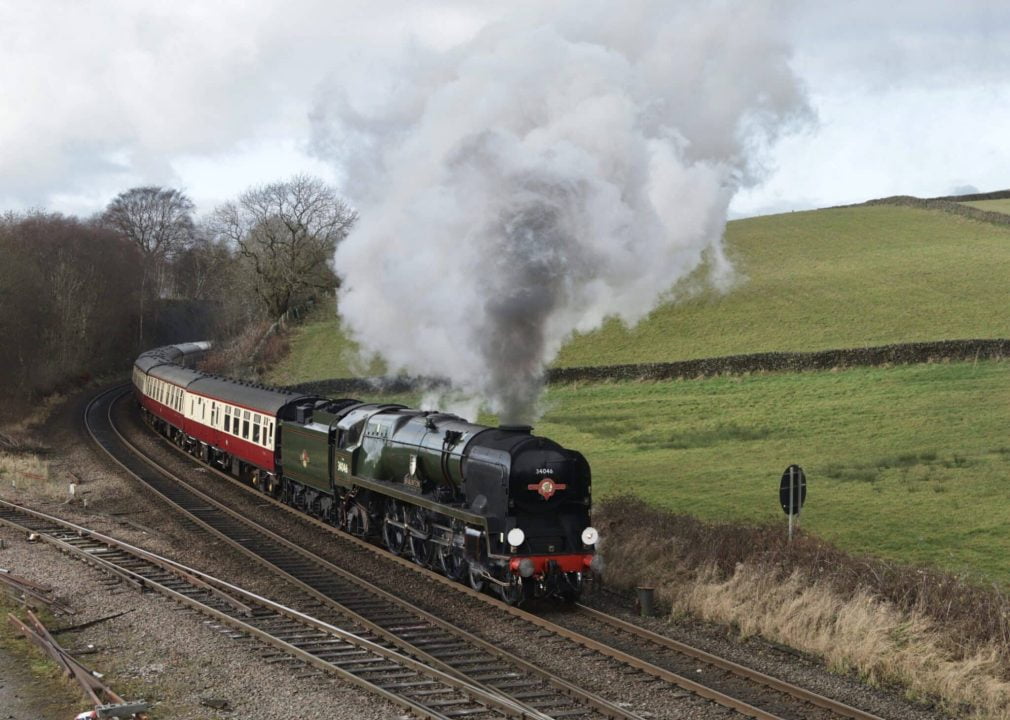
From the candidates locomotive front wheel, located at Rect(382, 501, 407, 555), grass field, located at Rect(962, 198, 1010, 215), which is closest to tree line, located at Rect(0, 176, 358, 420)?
locomotive front wheel, located at Rect(382, 501, 407, 555)

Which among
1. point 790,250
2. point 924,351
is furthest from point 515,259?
point 790,250

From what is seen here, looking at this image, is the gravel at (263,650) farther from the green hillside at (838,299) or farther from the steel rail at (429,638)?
the green hillside at (838,299)

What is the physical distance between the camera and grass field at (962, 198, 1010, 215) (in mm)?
75250

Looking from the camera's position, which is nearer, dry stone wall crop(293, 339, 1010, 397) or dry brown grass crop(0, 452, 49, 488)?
dry brown grass crop(0, 452, 49, 488)

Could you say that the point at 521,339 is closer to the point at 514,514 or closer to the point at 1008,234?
the point at 514,514

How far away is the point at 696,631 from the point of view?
533 inches

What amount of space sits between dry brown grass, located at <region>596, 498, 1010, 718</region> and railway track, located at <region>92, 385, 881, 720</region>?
1269 mm

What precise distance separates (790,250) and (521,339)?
4913 cm

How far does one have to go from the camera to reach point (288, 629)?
43.3 feet

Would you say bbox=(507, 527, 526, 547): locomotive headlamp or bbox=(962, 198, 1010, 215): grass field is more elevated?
bbox=(962, 198, 1010, 215): grass field

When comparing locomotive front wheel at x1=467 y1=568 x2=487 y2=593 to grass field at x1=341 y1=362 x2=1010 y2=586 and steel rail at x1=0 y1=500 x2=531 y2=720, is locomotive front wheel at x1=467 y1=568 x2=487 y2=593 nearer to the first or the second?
steel rail at x1=0 y1=500 x2=531 y2=720

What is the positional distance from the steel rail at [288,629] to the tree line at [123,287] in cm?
2678

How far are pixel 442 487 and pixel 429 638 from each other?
3.62 m

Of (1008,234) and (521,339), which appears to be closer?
(521,339)
